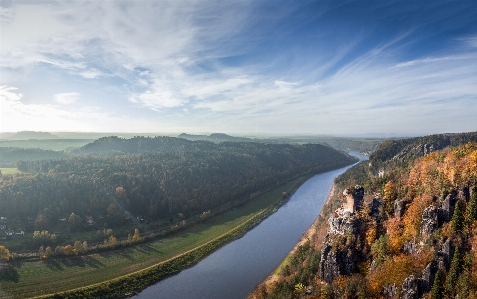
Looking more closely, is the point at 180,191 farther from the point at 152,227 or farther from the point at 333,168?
the point at 333,168

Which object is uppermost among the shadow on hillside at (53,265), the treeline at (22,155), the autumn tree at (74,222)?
the treeline at (22,155)

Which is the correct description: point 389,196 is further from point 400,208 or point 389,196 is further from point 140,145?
point 140,145

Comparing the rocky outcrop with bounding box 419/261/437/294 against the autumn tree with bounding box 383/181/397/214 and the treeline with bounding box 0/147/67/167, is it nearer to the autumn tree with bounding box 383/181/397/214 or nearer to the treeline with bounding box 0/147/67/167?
the autumn tree with bounding box 383/181/397/214

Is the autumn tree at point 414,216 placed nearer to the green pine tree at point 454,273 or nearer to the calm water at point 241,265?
the green pine tree at point 454,273

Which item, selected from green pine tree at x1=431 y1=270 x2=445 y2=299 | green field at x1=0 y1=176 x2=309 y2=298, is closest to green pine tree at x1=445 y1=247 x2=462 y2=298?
green pine tree at x1=431 y1=270 x2=445 y2=299

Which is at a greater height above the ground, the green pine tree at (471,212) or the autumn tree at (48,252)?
the green pine tree at (471,212)

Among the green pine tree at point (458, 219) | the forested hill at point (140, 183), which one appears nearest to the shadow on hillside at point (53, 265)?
the forested hill at point (140, 183)
